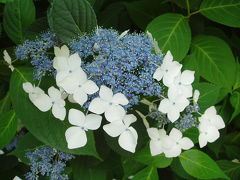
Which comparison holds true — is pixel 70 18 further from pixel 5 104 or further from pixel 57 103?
pixel 5 104

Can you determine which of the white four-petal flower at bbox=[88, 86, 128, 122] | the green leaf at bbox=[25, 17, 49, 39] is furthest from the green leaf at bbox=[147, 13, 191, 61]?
the white four-petal flower at bbox=[88, 86, 128, 122]

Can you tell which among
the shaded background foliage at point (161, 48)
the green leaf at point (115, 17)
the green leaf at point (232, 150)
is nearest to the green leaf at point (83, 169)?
the shaded background foliage at point (161, 48)

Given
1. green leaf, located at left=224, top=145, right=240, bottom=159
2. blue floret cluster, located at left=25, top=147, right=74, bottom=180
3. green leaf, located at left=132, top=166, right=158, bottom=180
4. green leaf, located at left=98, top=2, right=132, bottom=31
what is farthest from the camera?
green leaf, located at left=224, top=145, right=240, bottom=159

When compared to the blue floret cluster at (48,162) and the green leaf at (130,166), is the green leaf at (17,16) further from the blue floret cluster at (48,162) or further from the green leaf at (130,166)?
the green leaf at (130,166)

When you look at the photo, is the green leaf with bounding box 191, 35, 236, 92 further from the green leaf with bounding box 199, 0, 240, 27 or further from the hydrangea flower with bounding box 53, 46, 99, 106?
the hydrangea flower with bounding box 53, 46, 99, 106

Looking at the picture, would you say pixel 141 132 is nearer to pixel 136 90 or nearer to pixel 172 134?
pixel 172 134

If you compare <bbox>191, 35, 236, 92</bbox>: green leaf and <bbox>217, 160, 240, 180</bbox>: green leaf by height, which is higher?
<bbox>191, 35, 236, 92</bbox>: green leaf

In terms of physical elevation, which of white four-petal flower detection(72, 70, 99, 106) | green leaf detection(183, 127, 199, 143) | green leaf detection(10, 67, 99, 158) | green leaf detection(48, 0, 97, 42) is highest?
green leaf detection(48, 0, 97, 42)
